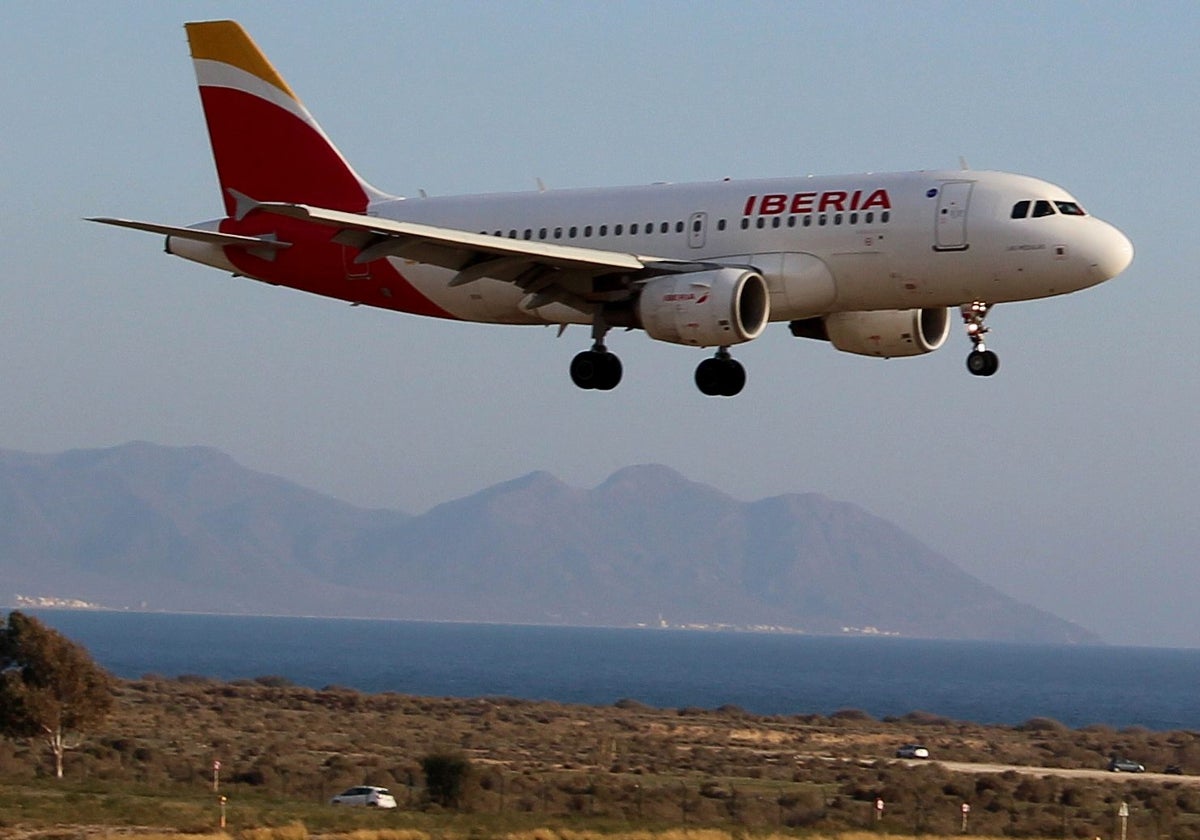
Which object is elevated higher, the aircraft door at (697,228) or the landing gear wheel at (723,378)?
the aircraft door at (697,228)

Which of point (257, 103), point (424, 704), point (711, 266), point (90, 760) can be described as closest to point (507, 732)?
point (424, 704)

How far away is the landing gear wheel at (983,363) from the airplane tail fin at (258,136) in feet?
52.8

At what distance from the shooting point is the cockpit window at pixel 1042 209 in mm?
40219

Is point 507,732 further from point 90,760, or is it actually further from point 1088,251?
point 1088,251

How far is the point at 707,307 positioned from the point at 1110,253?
8117mm

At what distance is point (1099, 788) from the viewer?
65625 millimetres

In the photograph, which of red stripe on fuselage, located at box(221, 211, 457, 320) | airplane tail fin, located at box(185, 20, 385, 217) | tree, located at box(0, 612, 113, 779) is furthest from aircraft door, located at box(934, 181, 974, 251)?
tree, located at box(0, 612, 113, 779)

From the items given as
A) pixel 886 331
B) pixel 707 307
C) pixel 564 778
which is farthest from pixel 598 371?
pixel 564 778

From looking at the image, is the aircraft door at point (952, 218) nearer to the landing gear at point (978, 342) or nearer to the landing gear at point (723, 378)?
the landing gear at point (978, 342)

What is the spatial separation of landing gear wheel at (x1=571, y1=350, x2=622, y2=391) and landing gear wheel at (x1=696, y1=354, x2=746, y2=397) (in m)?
1.89

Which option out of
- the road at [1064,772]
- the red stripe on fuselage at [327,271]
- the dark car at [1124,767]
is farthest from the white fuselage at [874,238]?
the dark car at [1124,767]

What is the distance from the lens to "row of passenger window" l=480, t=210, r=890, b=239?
41.0 meters

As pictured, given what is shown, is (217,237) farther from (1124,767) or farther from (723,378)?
(1124,767)

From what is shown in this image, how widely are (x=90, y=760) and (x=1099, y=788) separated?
3292 centimetres
